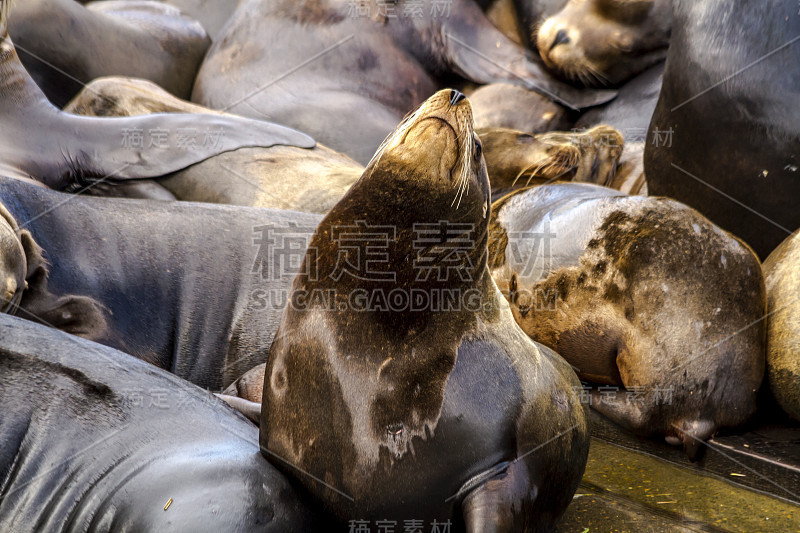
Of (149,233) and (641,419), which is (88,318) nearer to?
(149,233)

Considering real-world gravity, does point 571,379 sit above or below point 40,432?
above

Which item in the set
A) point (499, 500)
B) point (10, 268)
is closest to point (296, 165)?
point (10, 268)

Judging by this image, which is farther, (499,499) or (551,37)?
(551,37)

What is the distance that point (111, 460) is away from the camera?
6.69ft

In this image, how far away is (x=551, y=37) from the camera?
5.77 meters

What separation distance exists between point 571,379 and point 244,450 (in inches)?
36.8

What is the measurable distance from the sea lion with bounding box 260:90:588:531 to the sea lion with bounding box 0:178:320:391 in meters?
1.16

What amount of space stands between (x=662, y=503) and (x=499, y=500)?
82cm

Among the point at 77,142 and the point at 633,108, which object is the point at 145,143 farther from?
the point at 633,108

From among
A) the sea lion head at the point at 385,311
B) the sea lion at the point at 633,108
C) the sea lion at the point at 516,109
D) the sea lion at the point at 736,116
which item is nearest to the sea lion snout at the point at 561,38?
the sea lion at the point at 516,109


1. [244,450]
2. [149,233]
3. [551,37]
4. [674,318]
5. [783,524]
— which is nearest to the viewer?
[244,450]

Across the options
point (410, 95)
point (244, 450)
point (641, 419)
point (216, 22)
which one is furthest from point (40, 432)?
point (216, 22)

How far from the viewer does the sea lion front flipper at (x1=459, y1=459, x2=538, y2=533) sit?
6.46 feet

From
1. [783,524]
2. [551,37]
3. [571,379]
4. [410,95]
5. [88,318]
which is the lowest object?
[88,318]
